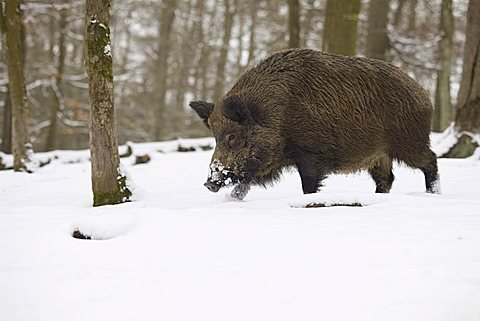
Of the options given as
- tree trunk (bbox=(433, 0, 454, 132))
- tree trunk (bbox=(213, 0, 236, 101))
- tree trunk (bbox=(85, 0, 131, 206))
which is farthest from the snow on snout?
tree trunk (bbox=(213, 0, 236, 101))

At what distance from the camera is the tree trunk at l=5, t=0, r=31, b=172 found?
743 centimetres

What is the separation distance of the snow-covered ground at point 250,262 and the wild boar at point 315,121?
1.09 metres

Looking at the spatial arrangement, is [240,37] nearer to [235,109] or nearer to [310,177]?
[235,109]

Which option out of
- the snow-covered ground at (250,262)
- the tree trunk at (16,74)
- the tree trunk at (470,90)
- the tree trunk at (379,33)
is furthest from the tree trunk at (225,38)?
the snow-covered ground at (250,262)

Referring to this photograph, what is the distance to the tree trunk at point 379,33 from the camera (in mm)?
12195

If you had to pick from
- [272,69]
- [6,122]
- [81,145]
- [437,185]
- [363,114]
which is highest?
[272,69]

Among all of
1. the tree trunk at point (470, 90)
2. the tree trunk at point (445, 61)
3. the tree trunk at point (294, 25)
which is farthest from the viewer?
the tree trunk at point (445, 61)

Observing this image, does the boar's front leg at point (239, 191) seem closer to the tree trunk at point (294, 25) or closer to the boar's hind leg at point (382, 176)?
the boar's hind leg at point (382, 176)

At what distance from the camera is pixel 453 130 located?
8.02 m

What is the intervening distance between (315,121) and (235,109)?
0.82 meters

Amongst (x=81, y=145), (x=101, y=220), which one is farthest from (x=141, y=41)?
(x=101, y=220)

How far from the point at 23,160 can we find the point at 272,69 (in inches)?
193

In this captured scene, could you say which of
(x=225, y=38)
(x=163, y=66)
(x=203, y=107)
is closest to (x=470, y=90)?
(x=203, y=107)

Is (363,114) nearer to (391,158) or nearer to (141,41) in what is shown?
(391,158)
